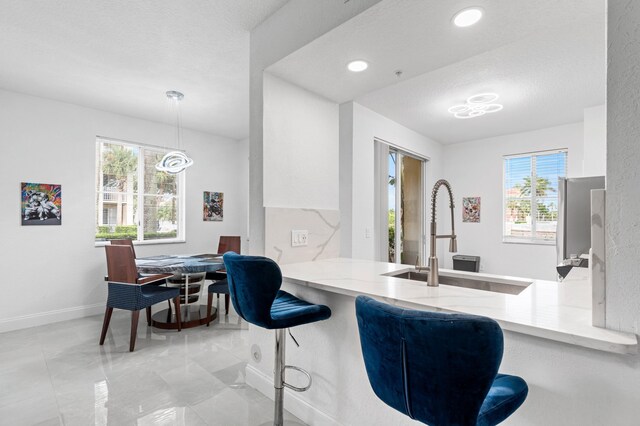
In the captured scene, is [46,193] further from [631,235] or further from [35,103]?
[631,235]

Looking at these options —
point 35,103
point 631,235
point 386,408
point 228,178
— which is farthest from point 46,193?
point 631,235

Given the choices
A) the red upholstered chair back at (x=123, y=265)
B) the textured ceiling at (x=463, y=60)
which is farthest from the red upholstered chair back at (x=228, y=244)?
the textured ceiling at (x=463, y=60)

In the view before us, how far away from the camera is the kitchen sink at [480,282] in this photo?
165 cm

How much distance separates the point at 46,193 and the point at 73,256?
2.67ft

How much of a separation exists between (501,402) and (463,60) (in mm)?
2346

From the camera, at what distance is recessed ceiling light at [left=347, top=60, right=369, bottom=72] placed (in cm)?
207

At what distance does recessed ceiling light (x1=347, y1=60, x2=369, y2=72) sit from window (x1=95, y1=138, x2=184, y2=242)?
3.69 meters

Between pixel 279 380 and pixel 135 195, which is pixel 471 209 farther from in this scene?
pixel 135 195

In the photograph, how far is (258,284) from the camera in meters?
1.48

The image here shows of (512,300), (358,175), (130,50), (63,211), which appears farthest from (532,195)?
(63,211)

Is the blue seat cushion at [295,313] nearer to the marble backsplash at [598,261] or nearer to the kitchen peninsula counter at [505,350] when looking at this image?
the kitchen peninsula counter at [505,350]

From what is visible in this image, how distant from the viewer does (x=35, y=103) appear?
3.61 m

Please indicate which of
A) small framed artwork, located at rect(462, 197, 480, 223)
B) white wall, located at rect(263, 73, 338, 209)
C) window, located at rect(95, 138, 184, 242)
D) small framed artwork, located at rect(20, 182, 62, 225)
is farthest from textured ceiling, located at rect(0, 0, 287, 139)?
small framed artwork, located at rect(462, 197, 480, 223)

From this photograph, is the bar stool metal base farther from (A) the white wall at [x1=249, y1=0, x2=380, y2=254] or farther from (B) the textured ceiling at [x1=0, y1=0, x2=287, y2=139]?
(B) the textured ceiling at [x1=0, y1=0, x2=287, y2=139]
